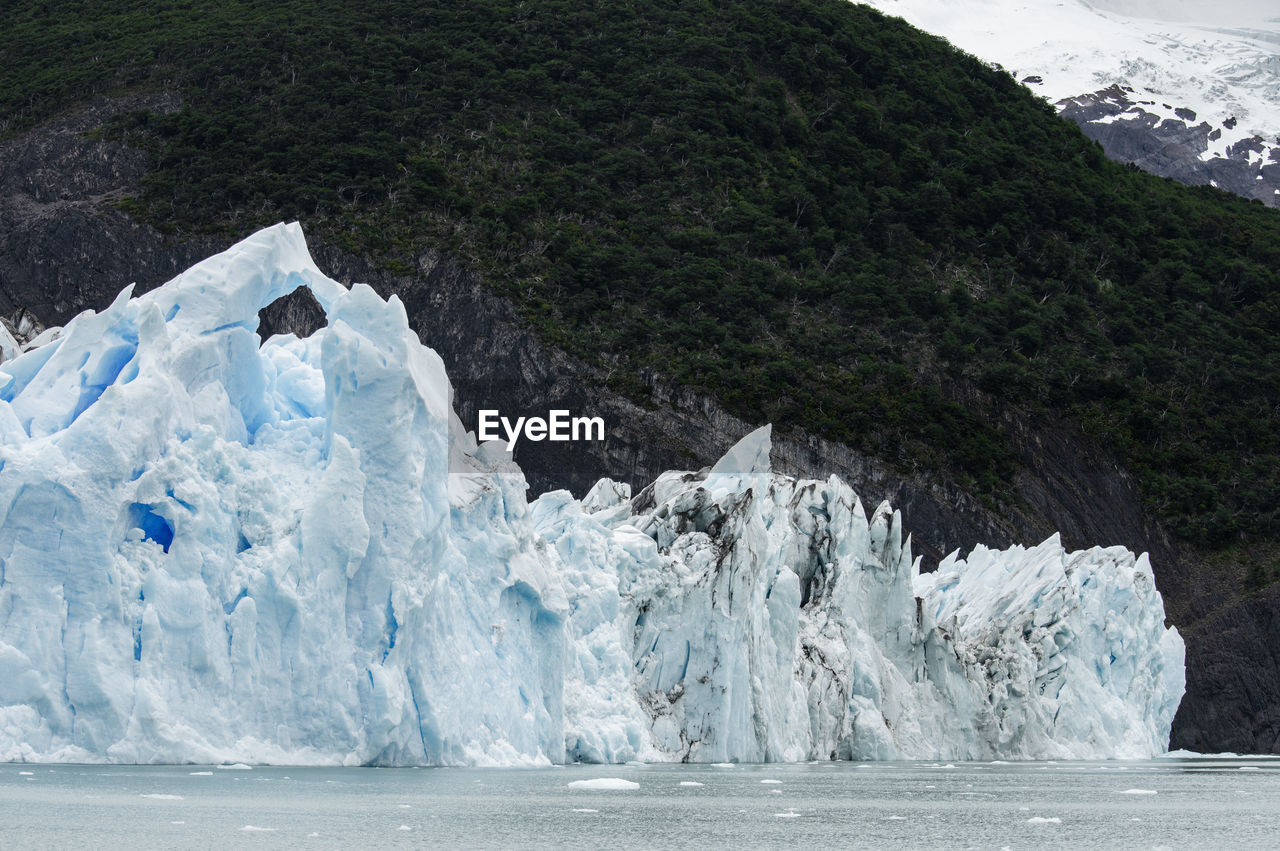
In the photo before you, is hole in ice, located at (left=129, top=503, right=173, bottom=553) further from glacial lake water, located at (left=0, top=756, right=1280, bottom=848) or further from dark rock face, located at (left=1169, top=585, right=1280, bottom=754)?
dark rock face, located at (left=1169, top=585, right=1280, bottom=754)

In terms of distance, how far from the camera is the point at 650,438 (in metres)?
51.3

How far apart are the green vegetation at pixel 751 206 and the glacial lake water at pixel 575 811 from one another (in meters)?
32.8

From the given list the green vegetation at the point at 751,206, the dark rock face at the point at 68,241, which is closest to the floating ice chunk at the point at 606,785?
the green vegetation at the point at 751,206

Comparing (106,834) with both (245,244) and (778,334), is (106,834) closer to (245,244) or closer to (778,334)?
(245,244)

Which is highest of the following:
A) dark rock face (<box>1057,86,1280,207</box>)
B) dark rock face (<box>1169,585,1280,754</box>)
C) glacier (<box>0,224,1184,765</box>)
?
dark rock face (<box>1057,86,1280,207</box>)

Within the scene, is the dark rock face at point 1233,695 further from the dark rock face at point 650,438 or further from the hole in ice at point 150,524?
the hole in ice at point 150,524

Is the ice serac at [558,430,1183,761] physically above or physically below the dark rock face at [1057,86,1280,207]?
below

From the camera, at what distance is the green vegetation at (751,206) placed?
5694cm

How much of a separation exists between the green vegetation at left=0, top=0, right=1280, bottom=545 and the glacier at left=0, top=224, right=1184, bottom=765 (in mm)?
27199

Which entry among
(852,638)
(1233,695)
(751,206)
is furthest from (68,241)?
(1233,695)

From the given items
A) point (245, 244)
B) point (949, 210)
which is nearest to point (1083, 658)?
point (245, 244)

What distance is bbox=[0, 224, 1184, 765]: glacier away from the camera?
705 inches

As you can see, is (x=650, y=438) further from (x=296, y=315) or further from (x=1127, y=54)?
(x=1127, y=54)

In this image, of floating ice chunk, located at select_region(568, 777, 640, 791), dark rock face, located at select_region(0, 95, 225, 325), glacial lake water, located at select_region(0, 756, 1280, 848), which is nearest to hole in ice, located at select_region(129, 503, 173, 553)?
glacial lake water, located at select_region(0, 756, 1280, 848)
